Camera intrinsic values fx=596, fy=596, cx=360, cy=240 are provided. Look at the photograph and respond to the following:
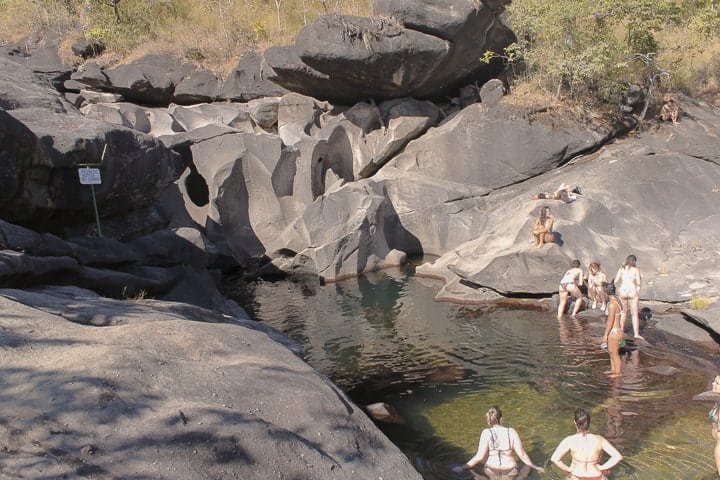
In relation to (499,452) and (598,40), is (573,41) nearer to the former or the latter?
(598,40)

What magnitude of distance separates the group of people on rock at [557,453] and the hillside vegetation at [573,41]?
16576 millimetres

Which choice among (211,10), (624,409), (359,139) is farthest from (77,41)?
(624,409)

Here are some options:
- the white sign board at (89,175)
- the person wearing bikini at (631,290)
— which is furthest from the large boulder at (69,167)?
the person wearing bikini at (631,290)

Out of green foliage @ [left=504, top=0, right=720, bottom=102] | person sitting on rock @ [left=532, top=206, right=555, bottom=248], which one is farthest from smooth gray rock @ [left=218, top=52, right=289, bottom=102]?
person sitting on rock @ [left=532, top=206, right=555, bottom=248]

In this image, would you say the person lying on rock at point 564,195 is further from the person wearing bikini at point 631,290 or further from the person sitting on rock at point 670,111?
the person sitting on rock at point 670,111

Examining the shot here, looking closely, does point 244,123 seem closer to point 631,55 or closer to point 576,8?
point 576,8

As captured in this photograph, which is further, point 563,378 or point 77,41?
point 77,41

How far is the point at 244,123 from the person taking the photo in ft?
85.5

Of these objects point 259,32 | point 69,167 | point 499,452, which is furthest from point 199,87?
point 499,452

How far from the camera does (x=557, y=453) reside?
656cm

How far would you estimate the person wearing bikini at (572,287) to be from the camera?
44.0 ft

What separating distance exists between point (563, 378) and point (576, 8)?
49.7 feet

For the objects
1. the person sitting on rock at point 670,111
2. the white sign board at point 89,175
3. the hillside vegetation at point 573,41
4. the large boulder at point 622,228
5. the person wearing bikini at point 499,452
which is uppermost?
the hillside vegetation at point 573,41

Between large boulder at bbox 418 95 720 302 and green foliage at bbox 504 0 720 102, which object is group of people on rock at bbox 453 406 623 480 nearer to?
large boulder at bbox 418 95 720 302
